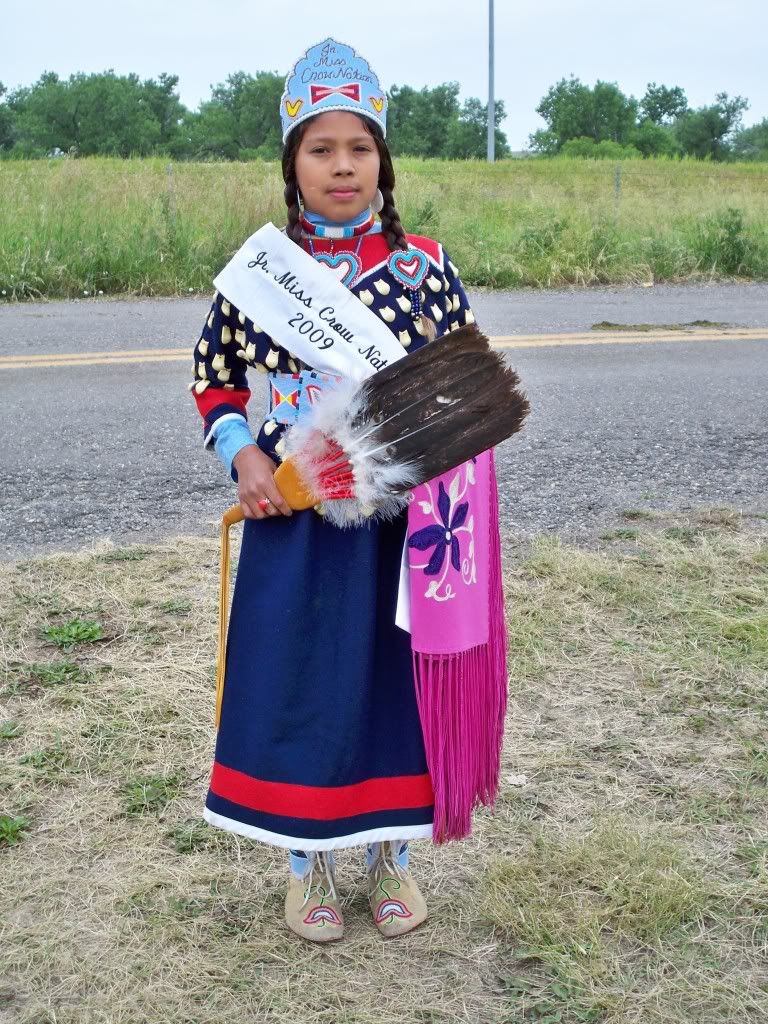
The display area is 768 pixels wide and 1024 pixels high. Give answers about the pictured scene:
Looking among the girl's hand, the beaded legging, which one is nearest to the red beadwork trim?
the girl's hand

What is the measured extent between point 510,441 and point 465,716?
3585mm

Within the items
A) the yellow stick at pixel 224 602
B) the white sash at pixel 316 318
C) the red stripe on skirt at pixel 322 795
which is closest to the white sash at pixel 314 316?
the white sash at pixel 316 318

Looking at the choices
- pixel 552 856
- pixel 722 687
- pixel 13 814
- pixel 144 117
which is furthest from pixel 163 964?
pixel 144 117

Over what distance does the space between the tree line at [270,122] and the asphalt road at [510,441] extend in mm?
50168

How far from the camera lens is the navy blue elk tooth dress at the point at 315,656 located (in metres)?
2.01

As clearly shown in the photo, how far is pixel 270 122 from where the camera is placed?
66438 millimetres

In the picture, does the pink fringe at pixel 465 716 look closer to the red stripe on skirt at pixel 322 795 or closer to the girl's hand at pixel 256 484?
the red stripe on skirt at pixel 322 795

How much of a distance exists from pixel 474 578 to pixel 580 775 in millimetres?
917

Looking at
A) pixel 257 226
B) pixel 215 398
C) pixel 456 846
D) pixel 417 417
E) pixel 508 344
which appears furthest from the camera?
pixel 257 226

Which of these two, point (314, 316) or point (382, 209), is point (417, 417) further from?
point (382, 209)

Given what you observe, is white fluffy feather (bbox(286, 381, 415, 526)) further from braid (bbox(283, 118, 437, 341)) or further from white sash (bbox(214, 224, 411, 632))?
braid (bbox(283, 118, 437, 341))

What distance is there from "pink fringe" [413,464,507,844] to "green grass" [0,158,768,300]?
8.16 metres

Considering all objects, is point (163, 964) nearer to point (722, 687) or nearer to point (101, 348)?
point (722, 687)

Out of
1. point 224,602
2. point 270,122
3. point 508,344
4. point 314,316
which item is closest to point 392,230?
point 314,316
